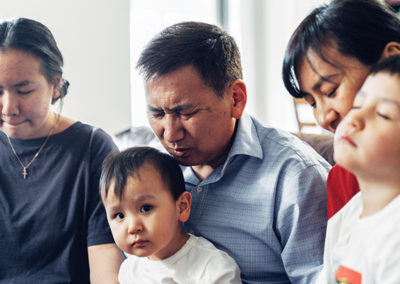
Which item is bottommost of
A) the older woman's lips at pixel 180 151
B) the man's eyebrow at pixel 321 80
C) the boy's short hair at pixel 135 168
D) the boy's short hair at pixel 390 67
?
the boy's short hair at pixel 135 168

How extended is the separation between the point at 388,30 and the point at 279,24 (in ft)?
10.6

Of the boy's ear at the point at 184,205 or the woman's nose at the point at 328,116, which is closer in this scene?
the woman's nose at the point at 328,116

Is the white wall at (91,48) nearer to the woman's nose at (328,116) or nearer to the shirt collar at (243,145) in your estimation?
the shirt collar at (243,145)

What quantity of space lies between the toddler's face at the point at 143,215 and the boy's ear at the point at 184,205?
0.8 inches

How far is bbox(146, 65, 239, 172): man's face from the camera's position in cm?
101

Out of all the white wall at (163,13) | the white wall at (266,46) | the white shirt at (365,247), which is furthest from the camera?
the white wall at (266,46)

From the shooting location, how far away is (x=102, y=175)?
1.06 m

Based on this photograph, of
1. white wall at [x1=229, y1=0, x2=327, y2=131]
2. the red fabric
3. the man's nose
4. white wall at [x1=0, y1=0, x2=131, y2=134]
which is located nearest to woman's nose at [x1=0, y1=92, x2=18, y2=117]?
white wall at [x1=0, y1=0, x2=131, y2=134]

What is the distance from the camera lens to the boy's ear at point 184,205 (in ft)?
3.49

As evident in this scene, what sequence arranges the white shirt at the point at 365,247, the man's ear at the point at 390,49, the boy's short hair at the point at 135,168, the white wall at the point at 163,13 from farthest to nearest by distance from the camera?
the white wall at the point at 163,13 → the boy's short hair at the point at 135,168 → the man's ear at the point at 390,49 → the white shirt at the point at 365,247

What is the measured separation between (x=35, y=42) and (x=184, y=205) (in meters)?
0.51

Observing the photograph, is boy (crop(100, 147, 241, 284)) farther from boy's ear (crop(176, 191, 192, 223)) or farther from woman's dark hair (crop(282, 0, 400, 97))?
woman's dark hair (crop(282, 0, 400, 97))

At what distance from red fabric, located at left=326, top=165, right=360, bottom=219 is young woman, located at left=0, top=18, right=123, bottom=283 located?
20.9 inches

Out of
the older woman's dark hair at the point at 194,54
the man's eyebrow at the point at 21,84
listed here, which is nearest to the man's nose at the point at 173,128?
the older woman's dark hair at the point at 194,54
